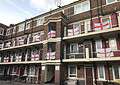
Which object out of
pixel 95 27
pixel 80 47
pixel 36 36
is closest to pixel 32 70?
pixel 36 36

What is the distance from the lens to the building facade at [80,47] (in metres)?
16.3

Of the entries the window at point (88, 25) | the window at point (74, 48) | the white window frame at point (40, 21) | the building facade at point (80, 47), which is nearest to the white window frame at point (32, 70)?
the building facade at point (80, 47)

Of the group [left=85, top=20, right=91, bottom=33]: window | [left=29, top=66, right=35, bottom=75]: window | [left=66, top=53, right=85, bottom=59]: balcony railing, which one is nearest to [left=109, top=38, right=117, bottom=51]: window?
[left=85, top=20, right=91, bottom=33]: window

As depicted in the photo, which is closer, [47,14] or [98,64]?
[98,64]

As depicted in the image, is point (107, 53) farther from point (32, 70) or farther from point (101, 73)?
point (32, 70)

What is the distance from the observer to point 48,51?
20.6 m

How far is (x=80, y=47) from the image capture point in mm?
19188

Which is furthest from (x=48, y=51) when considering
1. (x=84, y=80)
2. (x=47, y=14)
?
(x=47, y=14)

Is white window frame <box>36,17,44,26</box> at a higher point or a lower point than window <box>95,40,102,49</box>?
higher

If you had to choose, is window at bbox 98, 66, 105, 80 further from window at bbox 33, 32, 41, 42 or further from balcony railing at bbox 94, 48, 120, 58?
window at bbox 33, 32, 41, 42

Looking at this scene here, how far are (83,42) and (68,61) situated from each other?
3.42m

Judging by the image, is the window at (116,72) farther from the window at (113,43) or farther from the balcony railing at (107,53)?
the window at (113,43)

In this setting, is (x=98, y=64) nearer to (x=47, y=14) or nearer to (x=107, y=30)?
(x=107, y=30)

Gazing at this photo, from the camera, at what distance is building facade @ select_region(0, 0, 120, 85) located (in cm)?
1628
